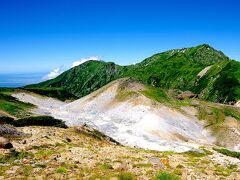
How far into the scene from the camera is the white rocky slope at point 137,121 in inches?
3115

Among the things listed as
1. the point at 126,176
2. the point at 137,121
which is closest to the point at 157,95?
the point at 137,121

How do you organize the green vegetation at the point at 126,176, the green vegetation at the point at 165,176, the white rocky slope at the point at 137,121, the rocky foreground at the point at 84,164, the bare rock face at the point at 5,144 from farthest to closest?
the white rocky slope at the point at 137,121 < the bare rock face at the point at 5,144 < the rocky foreground at the point at 84,164 < the green vegetation at the point at 165,176 < the green vegetation at the point at 126,176

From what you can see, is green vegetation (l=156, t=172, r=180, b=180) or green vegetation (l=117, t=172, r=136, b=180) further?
green vegetation (l=156, t=172, r=180, b=180)

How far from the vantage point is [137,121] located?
98250mm

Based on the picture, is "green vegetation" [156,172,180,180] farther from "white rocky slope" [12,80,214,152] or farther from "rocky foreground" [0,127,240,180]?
"white rocky slope" [12,80,214,152]

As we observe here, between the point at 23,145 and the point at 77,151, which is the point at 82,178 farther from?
the point at 23,145

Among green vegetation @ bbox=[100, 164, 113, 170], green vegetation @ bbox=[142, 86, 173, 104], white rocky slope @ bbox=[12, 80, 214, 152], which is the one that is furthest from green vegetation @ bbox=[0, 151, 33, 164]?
green vegetation @ bbox=[142, 86, 173, 104]

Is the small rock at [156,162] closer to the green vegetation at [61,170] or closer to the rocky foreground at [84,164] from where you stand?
the rocky foreground at [84,164]

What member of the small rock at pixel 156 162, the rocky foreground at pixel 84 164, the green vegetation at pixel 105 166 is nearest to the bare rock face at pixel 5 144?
the rocky foreground at pixel 84 164

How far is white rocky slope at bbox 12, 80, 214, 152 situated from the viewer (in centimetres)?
7912

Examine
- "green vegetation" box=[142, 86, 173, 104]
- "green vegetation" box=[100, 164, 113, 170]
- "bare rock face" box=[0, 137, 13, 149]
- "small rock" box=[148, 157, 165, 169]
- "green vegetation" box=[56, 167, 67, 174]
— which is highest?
"green vegetation" box=[142, 86, 173, 104]

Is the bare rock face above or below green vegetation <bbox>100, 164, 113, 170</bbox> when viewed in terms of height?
above

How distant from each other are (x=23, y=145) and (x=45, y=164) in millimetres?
9204

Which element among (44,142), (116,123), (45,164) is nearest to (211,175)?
(45,164)
